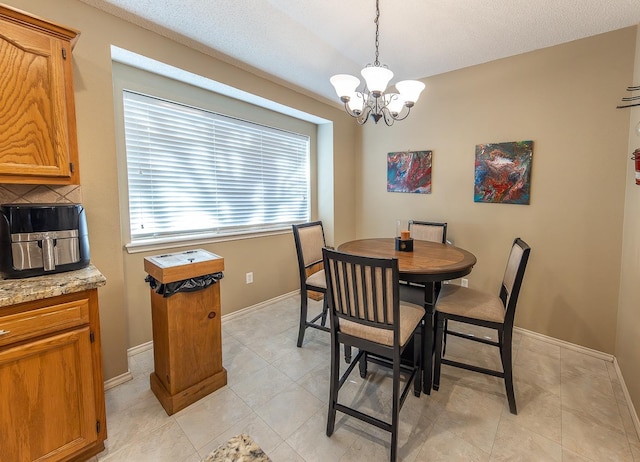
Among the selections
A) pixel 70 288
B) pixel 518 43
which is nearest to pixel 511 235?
pixel 518 43

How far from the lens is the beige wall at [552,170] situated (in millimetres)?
2342

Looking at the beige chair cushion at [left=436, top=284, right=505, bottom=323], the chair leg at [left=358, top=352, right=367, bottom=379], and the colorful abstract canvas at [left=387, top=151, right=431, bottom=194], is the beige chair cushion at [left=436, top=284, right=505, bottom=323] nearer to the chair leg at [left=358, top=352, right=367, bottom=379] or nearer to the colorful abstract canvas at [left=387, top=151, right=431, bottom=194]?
the chair leg at [left=358, top=352, right=367, bottom=379]

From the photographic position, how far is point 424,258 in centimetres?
207

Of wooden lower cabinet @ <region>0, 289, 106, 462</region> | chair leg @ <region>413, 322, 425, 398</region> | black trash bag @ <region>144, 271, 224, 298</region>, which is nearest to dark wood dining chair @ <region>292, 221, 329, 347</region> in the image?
chair leg @ <region>413, 322, 425, 398</region>

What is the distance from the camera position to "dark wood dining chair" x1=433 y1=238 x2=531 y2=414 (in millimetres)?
1762

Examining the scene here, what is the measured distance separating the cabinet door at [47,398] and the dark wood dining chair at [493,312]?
2.02 meters

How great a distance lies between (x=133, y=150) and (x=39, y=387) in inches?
69.2

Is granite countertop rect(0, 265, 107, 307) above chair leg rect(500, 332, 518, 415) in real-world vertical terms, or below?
above

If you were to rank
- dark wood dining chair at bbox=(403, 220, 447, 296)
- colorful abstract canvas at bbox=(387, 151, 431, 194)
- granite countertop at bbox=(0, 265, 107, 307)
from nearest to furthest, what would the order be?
granite countertop at bbox=(0, 265, 107, 307) < dark wood dining chair at bbox=(403, 220, 447, 296) < colorful abstract canvas at bbox=(387, 151, 431, 194)

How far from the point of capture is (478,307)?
193 cm

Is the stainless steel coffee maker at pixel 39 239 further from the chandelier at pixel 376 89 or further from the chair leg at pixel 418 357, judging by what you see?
the chair leg at pixel 418 357

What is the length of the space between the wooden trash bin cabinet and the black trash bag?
0.06 ft

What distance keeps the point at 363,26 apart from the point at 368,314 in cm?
209

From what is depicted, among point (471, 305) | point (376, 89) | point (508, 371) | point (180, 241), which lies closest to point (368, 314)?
point (471, 305)
